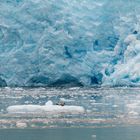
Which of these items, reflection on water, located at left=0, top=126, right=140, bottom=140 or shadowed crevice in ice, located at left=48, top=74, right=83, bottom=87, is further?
shadowed crevice in ice, located at left=48, top=74, right=83, bottom=87

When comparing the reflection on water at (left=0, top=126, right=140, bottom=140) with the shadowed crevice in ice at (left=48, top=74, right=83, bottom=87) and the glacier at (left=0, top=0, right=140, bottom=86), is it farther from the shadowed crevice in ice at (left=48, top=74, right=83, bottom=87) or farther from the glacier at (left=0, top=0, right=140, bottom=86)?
the shadowed crevice in ice at (left=48, top=74, right=83, bottom=87)

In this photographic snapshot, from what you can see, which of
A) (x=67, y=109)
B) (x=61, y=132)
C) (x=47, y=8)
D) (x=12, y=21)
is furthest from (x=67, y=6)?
(x=61, y=132)

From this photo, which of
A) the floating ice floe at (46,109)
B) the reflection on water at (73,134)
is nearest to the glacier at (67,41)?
the floating ice floe at (46,109)

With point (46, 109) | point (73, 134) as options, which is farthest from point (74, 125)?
point (46, 109)

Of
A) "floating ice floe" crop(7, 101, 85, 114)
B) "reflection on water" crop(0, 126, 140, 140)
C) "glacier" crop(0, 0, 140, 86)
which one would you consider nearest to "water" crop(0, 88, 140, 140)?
"reflection on water" crop(0, 126, 140, 140)

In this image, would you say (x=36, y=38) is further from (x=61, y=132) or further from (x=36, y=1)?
(x=61, y=132)

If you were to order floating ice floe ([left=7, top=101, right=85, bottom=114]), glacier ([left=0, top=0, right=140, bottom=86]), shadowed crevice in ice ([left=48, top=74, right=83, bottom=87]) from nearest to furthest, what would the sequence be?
floating ice floe ([left=7, top=101, right=85, bottom=114]), glacier ([left=0, top=0, right=140, bottom=86]), shadowed crevice in ice ([left=48, top=74, right=83, bottom=87])

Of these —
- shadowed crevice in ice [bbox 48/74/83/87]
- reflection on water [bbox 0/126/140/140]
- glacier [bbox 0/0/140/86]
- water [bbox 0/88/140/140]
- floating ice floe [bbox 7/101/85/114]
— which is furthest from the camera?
shadowed crevice in ice [bbox 48/74/83/87]

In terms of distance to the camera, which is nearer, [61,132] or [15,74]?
[61,132]
